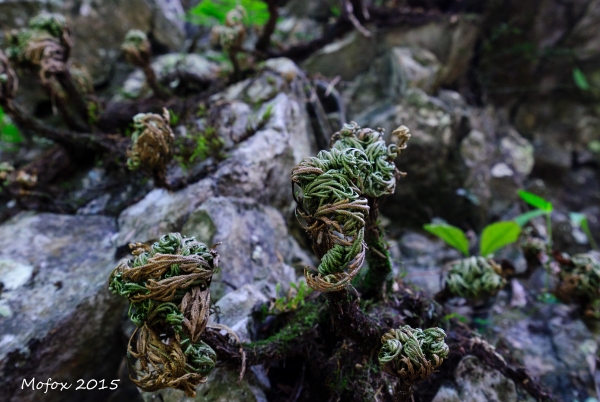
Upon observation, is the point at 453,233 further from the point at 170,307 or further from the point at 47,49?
the point at 47,49

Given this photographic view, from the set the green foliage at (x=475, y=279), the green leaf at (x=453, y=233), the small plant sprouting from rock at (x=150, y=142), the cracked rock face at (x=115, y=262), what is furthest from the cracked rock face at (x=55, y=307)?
the green leaf at (x=453, y=233)

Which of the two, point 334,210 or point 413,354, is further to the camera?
point 413,354

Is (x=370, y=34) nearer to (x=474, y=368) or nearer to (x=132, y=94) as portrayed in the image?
(x=132, y=94)

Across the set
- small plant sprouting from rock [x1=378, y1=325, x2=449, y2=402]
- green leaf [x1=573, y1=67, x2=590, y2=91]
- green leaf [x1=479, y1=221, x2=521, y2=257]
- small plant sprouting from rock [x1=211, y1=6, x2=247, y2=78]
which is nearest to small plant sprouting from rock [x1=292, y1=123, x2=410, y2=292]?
small plant sprouting from rock [x1=378, y1=325, x2=449, y2=402]

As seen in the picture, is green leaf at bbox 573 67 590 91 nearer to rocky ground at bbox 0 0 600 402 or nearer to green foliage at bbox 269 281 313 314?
rocky ground at bbox 0 0 600 402

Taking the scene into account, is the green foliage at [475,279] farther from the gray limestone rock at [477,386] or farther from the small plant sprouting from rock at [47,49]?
the small plant sprouting from rock at [47,49]

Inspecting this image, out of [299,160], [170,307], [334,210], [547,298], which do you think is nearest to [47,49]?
[299,160]
